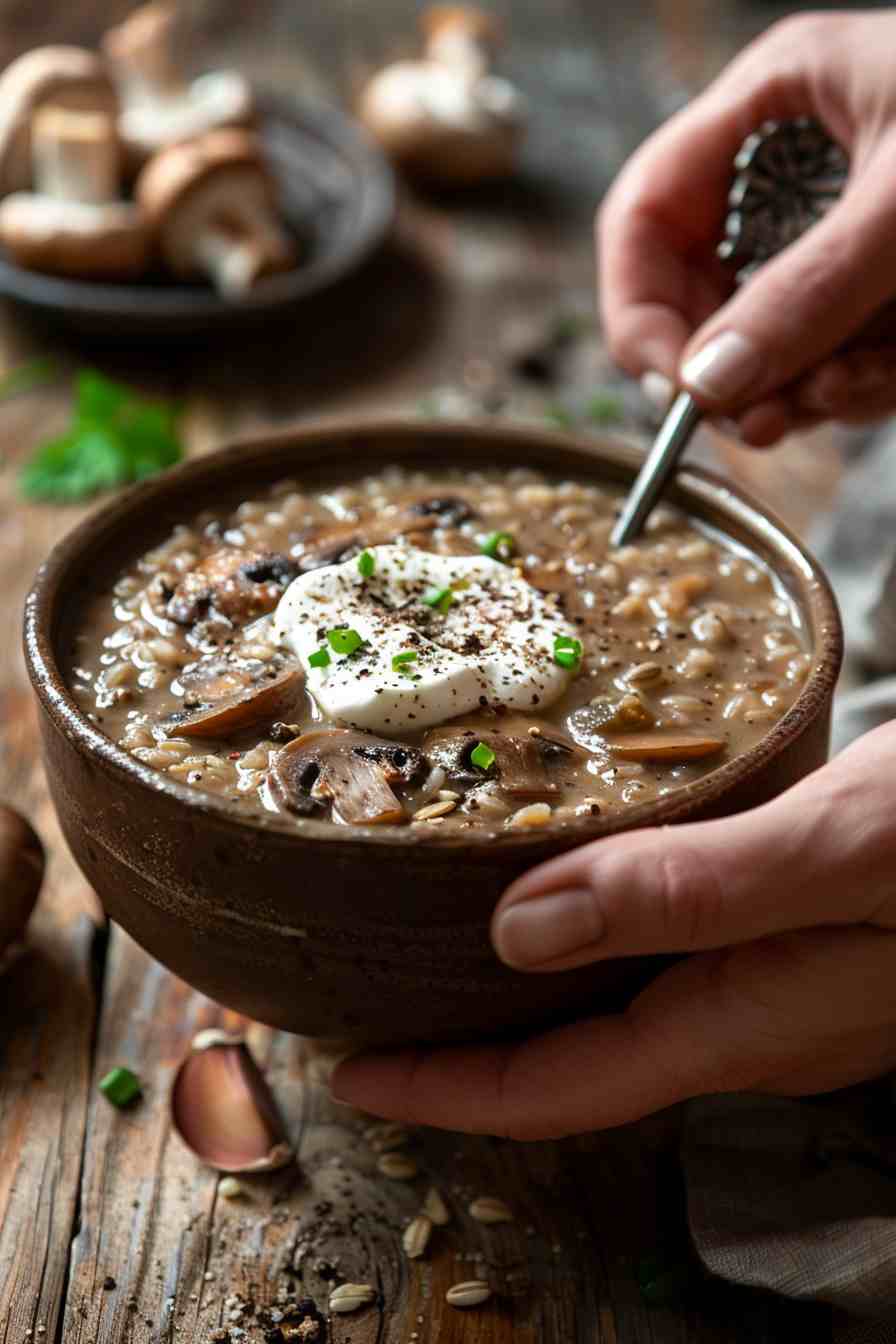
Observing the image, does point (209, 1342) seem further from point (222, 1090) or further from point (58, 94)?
point (58, 94)

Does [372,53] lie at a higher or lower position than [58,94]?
lower

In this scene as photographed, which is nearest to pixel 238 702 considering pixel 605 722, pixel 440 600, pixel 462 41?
pixel 440 600

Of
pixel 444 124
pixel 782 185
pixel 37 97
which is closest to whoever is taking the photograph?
pixel 782 185

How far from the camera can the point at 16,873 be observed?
2.57 meters

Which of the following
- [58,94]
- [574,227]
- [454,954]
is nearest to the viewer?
[454,954]

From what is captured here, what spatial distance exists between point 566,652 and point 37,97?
10.2ft

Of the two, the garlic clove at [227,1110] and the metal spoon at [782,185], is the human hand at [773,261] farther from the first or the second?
the garlic clove at [227,1110]

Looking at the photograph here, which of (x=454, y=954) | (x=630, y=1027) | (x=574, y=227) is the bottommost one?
(x=574, y=227)

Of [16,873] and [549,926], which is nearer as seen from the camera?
[549,926]

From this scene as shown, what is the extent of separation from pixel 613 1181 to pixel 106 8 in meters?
5.19

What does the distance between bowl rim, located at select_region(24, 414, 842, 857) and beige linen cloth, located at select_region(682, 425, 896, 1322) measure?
10.3 inches

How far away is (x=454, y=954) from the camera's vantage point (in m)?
1.96

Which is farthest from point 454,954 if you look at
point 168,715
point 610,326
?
point 610,326

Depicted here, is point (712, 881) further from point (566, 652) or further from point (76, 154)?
point (76, 154)
